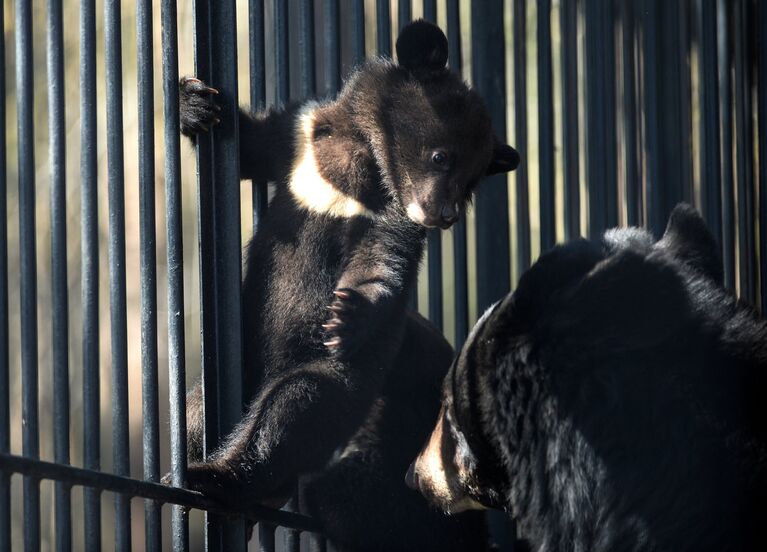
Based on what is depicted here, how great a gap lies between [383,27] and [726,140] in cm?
158

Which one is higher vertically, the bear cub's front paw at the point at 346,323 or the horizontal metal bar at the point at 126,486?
the bear cub's front paw at the point at 346,323

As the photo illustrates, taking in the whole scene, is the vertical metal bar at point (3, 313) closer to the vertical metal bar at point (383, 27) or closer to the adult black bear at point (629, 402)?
the adult black bear at point (629, 402)

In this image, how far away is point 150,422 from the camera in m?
2.97

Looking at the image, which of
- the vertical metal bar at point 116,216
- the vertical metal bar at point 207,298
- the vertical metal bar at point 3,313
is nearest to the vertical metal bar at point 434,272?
the vertical metal bar at point 207,298

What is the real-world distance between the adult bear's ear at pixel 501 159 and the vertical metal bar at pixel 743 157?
132 centimetres

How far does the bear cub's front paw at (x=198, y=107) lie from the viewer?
3154 mm

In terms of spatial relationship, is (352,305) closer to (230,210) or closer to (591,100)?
(230,210)

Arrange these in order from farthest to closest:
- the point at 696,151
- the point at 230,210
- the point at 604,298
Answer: the point at 696,151 < the point at 230,210 < the point at 604,298

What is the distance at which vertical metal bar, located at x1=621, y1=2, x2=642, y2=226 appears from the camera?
4363mm

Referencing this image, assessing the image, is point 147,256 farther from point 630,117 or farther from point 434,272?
point 630,117

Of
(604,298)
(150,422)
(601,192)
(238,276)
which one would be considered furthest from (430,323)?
(604,298)

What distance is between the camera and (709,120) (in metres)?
4.60

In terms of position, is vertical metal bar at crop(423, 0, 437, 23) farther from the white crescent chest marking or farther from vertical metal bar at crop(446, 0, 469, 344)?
the white crescent chest marking

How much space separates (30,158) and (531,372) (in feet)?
3.98
